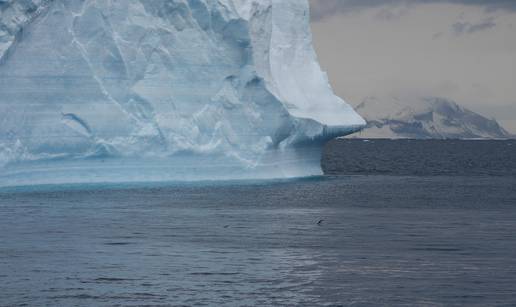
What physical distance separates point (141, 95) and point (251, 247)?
13082mm

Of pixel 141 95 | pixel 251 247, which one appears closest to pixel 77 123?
pixel 141 95

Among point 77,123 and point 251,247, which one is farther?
point 77,123

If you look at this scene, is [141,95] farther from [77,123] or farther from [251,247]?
[251,247]

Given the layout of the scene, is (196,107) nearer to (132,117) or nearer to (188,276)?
(132,117)

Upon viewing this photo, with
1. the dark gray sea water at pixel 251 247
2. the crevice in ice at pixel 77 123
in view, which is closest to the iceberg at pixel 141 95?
the crevice in ice at pixel 77 123

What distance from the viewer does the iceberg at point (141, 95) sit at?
1219 inches

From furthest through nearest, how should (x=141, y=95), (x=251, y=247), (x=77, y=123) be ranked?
1. (x=141, y=95)
2. (x=77, y=123)
3. (x=251, y=247)

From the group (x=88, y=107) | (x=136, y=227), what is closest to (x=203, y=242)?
(x=136, y=227)

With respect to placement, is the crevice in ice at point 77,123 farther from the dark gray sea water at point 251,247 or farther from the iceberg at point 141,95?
the dark gray sea water at point 251,247

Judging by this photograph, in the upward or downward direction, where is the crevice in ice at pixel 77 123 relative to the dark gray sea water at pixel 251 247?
upward

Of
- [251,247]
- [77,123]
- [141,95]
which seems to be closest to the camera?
[251,247]

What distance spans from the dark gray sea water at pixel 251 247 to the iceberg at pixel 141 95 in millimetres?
990

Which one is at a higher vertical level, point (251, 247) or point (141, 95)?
point (141, 95)

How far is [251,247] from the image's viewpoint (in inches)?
807
